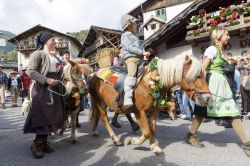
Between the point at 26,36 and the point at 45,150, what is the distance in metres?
58.6

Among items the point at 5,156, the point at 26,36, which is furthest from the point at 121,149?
the point at 26,36

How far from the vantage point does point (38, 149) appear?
5352 mm

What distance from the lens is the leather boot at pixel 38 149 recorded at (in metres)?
5.26

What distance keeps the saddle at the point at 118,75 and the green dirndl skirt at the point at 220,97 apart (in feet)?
4.27

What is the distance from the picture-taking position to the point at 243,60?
33.9ft

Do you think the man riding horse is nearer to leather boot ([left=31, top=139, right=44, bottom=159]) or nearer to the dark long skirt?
the dark long skirt

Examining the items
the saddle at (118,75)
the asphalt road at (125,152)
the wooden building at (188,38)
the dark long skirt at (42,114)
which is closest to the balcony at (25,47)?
the wooden building at (188,38)

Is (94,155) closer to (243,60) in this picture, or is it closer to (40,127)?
(40,127)

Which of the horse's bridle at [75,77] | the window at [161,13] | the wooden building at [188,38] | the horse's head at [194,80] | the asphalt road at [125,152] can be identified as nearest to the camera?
the asphalt road at [125,152]

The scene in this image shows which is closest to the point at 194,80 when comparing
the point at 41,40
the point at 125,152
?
the point at 125,152

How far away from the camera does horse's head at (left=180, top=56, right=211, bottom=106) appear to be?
5014mm

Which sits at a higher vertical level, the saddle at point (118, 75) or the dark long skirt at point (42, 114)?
the saddle at point (118, 75)

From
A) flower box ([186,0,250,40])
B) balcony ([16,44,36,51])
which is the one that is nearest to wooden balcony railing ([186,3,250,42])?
flower box ([186,0,250,40])

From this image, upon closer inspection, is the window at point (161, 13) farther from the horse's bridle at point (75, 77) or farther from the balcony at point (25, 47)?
the balcony at point (25, 47)
